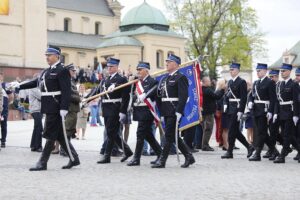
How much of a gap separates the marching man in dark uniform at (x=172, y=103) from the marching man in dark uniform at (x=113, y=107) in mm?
A: 1000

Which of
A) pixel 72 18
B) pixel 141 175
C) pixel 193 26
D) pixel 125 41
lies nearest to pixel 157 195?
pixel 141 175

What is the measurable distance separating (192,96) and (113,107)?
2.60 metres

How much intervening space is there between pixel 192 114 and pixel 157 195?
6593 mm

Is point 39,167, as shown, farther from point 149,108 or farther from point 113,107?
point 149,108

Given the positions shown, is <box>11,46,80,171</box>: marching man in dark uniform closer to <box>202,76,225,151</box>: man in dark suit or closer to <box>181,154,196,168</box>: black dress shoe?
<box>181,154,196,168</box>: black dress shoe

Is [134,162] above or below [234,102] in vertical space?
below

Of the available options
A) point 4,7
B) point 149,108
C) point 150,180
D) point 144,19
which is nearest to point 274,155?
point 149,108

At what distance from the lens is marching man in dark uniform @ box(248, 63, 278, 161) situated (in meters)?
14.6

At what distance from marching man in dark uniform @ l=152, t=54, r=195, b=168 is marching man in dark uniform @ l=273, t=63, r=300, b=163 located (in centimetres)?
234

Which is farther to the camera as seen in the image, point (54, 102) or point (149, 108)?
point (149, 108)

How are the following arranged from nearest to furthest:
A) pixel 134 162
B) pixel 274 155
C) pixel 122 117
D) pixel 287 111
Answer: pixel 134 162 < pixel 122 117 < pixel 287 111 < pixel 274 155

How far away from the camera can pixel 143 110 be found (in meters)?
13.6

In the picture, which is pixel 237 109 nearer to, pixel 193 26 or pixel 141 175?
pixel 141 175

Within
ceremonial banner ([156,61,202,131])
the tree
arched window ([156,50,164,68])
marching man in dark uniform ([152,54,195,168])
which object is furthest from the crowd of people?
arched window ([156,50,164,68])
